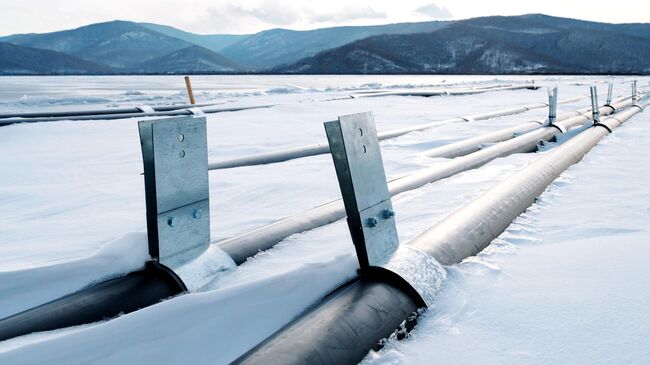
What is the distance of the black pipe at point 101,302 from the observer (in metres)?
1.51

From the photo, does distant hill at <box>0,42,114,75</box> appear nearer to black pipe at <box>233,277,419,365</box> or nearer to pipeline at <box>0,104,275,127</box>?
pipeline at <box>0,104,275,127</box>

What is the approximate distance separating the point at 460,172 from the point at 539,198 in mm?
1047

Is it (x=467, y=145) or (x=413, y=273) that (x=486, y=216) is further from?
(x=467, y=145)

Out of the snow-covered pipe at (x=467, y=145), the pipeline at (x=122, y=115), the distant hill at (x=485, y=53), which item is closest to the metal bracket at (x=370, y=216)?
the snow-covered pipe at (x=467, y=145)

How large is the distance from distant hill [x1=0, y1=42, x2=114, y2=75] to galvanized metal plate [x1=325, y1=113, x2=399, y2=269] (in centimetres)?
17474

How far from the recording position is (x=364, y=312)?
4.65 feet

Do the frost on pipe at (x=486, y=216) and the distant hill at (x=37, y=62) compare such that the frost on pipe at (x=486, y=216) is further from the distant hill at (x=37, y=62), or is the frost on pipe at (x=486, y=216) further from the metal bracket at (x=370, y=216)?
the distant hill at (x=37, y=62)

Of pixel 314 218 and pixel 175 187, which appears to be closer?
pixel 175 187

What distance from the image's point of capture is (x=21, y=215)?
118 inches

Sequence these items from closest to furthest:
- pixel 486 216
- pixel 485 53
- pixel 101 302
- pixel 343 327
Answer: pixel 343 327 < pixel 101 302 < pixel 486 216 < pixel 485 53

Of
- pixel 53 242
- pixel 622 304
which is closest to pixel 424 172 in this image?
pixel 622 304

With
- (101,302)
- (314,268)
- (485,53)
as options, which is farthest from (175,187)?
(485,53)

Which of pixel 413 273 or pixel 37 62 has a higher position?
pixel 37 62

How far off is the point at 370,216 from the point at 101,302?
1020 millimetres
